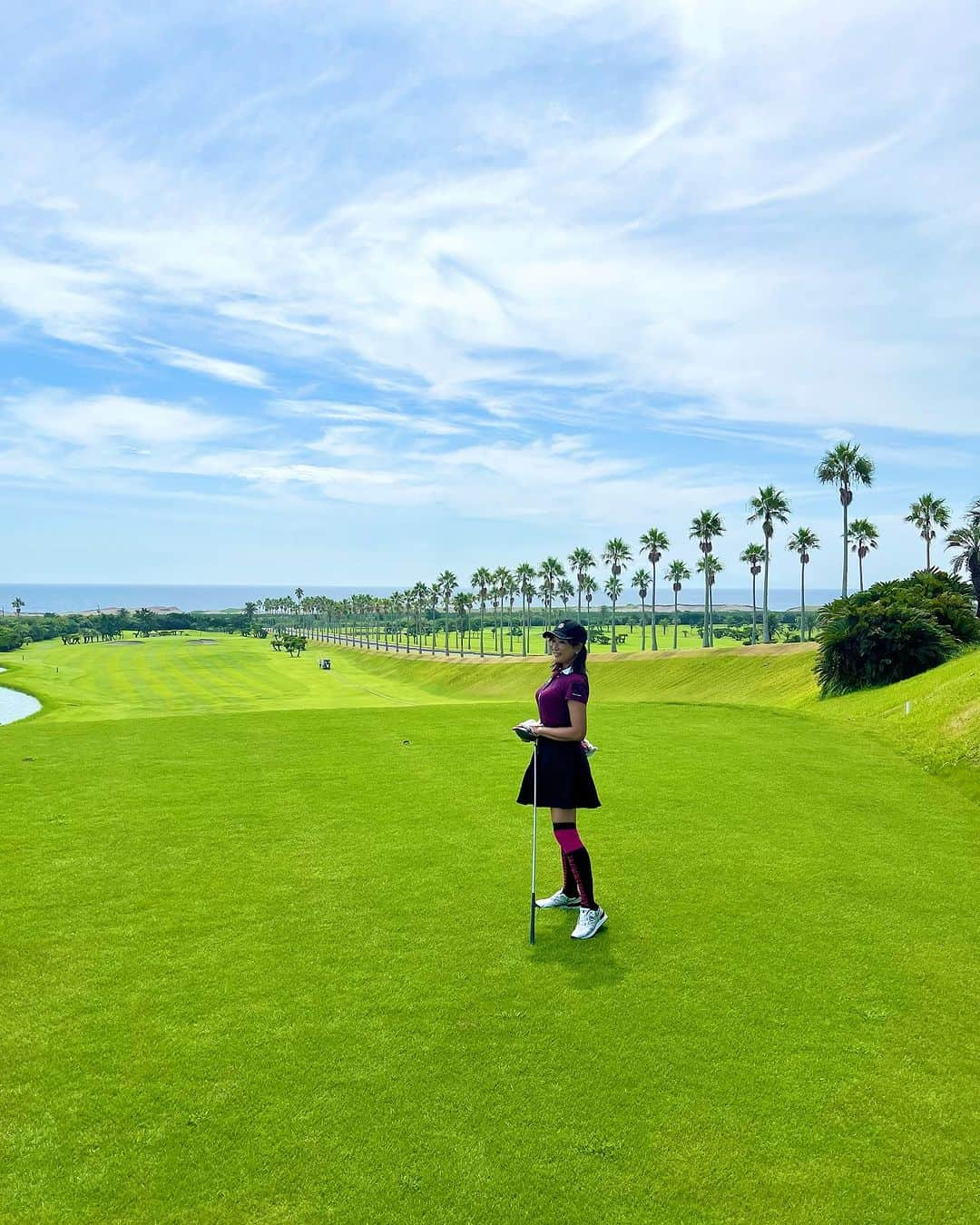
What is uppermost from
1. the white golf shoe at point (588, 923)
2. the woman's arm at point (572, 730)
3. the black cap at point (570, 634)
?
the black cap at point (570, 634)

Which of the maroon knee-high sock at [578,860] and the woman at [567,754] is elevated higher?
the woman at [567,754]

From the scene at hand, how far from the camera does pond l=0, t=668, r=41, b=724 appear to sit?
2263 inches

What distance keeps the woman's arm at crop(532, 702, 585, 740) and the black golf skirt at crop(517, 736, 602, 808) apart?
0.09 meters

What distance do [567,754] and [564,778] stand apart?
26 centimetres

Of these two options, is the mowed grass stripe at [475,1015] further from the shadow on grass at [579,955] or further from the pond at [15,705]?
the pond at [15,705]

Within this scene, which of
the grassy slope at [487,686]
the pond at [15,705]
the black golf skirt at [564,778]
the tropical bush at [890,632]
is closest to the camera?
the black golf skirt at [564,778]

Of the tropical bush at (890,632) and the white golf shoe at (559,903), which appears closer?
the white golf shoe at (559,903)

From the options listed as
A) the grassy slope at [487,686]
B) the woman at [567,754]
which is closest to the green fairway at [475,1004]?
the woman at [567,754]

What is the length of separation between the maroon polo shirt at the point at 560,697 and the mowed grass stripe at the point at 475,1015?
7.33 feet

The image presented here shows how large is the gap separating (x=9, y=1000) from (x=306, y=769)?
8.92 meters

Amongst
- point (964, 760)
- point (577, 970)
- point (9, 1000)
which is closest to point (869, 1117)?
point (577, 970)

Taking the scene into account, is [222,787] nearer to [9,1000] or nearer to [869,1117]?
[9,1000]

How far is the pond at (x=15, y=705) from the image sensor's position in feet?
189

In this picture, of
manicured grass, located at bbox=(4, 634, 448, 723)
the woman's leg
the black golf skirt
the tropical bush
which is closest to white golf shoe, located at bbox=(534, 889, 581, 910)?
the woman's leg
